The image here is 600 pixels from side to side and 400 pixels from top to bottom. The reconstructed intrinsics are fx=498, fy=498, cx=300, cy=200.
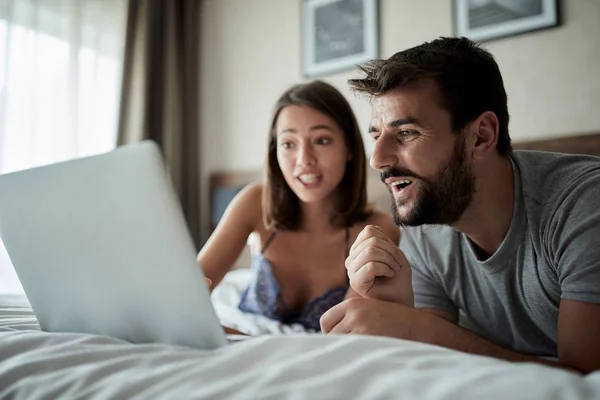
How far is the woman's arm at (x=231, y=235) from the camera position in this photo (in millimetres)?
1485

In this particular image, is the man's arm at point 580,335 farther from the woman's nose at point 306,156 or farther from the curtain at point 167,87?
the curtain at point 167,87

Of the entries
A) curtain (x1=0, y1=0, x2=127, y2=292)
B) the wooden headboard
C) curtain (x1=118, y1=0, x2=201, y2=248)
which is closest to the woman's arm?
the wooden headboard

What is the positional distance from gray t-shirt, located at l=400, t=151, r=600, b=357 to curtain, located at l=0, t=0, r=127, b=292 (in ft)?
6.46

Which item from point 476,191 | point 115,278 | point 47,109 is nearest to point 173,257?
point 115,278

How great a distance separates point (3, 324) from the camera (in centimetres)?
83

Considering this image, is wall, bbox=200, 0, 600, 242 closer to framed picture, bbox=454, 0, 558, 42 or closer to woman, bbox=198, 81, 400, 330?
framed picture, bbox=454, 0, 558, 42

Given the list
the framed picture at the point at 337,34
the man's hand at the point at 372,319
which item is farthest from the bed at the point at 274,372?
the framed picture at the point at 337,34

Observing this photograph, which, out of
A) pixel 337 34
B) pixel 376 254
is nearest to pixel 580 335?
pixel 376 254

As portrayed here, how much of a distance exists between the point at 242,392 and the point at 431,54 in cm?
81

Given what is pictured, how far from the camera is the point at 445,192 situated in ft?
3.34

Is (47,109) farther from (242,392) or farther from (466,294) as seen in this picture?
(242,392)

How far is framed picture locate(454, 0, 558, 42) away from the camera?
2.04 meters

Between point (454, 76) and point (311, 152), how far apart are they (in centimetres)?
56

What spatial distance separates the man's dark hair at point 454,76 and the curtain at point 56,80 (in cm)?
191
